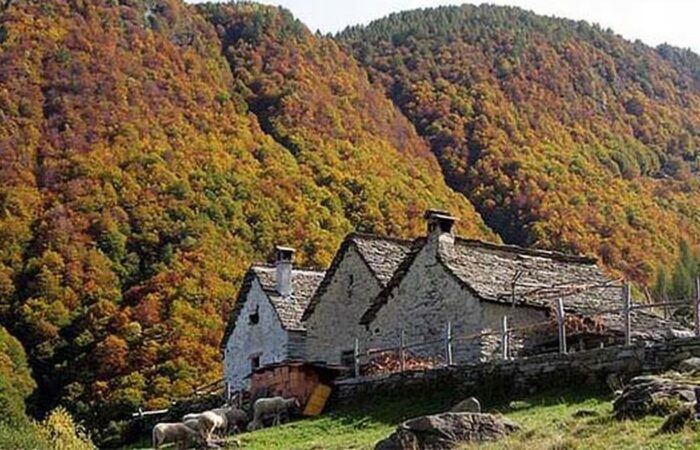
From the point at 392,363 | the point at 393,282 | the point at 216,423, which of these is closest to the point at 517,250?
the point at 393,282

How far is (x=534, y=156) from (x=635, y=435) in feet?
335

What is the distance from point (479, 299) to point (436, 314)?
202cm

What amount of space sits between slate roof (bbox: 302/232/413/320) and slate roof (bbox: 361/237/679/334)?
10.2ft

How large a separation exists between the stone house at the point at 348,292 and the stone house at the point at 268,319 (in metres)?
0.81

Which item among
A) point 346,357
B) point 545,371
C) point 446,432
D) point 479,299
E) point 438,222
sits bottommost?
point 346,357

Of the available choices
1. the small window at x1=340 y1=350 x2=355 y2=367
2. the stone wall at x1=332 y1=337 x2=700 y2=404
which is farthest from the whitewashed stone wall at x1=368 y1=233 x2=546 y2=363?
the stone wall at x1=332 y1=337 x2=700 y2=404

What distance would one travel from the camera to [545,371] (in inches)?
1139

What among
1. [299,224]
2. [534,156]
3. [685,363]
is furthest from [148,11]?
[685,363]

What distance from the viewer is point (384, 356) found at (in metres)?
38.2

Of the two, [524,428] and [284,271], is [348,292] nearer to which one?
[284,271]

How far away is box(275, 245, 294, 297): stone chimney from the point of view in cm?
4944

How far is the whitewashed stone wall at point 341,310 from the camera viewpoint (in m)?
44.7

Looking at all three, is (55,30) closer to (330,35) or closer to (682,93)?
(330,35)

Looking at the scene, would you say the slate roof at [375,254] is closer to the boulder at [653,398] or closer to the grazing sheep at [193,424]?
the grazing sheep at [193,424]
